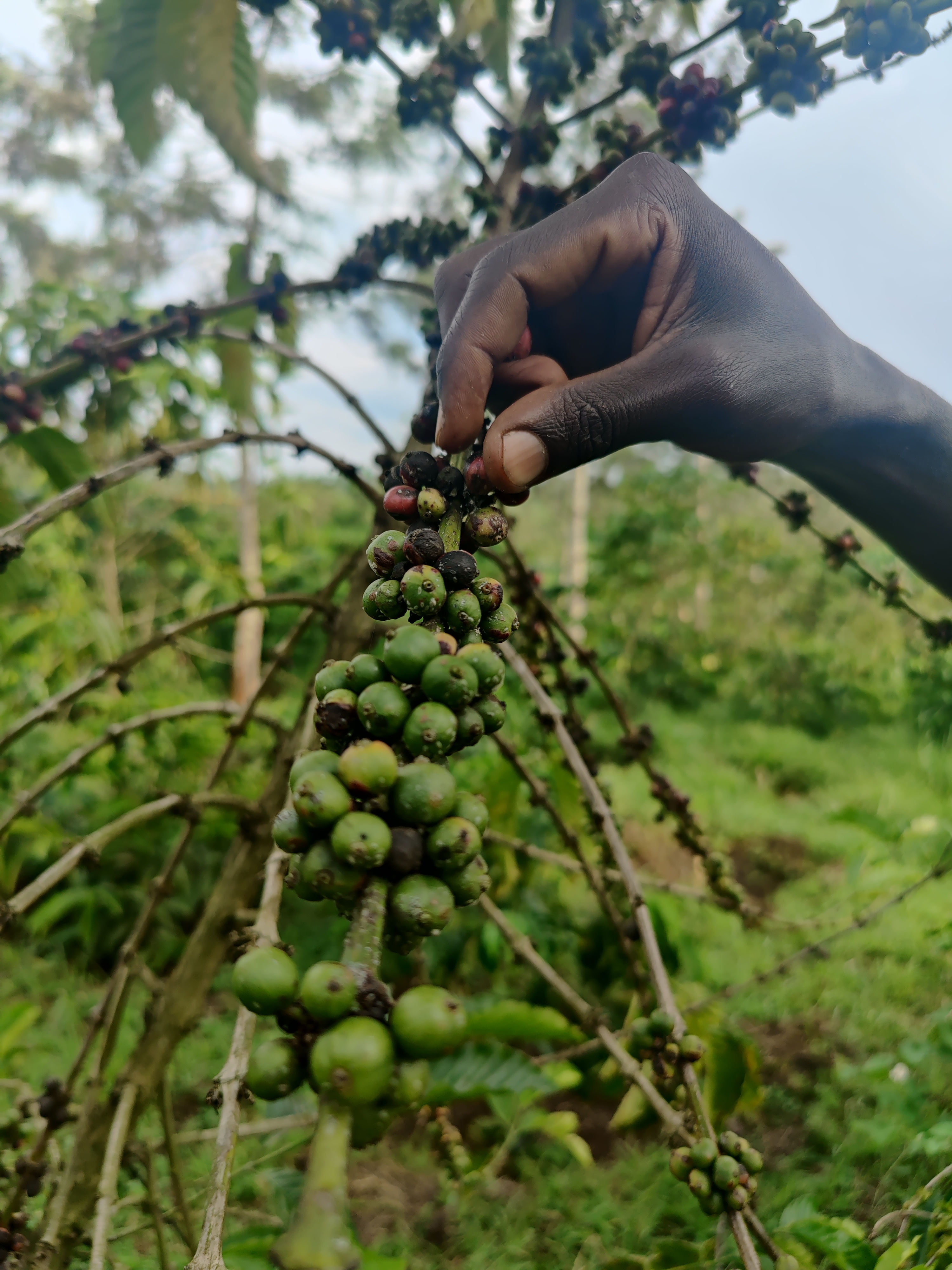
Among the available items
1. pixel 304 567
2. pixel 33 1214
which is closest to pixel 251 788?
pixel 33 1214

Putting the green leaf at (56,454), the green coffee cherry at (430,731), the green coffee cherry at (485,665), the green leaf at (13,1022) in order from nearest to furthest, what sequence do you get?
1. the green coffee cherry at (430,731)
2. the green coffee cherry at (485,665)
3. the green leaf at (56,454)
4. the green leaf at (13,1022)

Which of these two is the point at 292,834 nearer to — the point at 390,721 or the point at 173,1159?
the point at 390,721

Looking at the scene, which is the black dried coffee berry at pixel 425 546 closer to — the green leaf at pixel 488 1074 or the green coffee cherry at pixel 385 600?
the green coffee cherry at pixel 385 600

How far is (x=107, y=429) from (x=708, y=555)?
8753 millimetres

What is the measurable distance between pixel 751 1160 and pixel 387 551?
121 centimetres

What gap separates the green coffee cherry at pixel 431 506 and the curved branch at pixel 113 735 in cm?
Answer: 124

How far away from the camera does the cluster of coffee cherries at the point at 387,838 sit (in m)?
0.79

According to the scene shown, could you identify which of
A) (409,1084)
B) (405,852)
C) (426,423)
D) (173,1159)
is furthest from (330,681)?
Answer: (173,1159)

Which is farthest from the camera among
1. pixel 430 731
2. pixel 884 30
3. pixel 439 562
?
pixel 884 30

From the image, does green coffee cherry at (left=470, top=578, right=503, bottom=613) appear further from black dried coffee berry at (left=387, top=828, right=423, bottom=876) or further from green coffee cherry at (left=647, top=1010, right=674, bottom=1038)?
green coffee cherry at (left=647, top=1010, right=674, bottom=1038)

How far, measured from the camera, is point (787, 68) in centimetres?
173

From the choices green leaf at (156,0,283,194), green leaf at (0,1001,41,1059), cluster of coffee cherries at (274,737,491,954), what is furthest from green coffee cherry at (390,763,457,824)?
green leaf at (0,1001,41,1059)

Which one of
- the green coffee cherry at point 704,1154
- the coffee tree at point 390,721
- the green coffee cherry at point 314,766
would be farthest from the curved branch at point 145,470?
the green coffee cherry at point 704,1154

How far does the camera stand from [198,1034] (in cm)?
442
